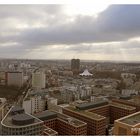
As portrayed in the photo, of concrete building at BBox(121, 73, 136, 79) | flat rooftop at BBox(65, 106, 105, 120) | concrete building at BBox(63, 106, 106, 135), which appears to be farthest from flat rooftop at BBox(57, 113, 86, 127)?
concrete building at BBox(121, 73, 136, 79)

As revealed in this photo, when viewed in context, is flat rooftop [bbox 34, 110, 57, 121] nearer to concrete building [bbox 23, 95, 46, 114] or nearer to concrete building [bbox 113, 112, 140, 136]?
concrete building [bbox 23, 95, 46, 114]

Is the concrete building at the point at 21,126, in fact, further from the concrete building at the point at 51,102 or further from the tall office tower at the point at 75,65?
the concrete building at the point at 51,102

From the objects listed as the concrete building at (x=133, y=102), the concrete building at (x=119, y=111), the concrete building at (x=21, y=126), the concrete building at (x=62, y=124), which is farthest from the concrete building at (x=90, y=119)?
the concrete building at (x=21, y=126)

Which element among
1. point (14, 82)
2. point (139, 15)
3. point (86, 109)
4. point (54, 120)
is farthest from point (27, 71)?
point (139, 15)

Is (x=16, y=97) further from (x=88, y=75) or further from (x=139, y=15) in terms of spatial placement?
(x=139, y=15)

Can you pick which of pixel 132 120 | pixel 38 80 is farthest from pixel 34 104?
pixel 132 120

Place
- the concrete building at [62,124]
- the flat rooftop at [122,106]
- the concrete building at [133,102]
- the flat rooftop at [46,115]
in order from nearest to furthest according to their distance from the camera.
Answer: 1. the concrete building at [62,124]
2. the flat rooftop at [46,115]
3. the flat rooftop at [122,106]
4. the concrete building at [133,102]
